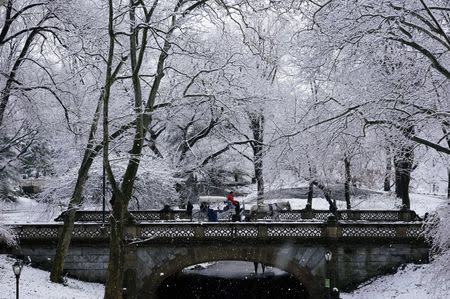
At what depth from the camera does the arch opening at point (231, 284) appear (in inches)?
1053

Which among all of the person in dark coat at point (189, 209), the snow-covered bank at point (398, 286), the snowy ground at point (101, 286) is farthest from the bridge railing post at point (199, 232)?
the snow-covered bank at point (398, 286)

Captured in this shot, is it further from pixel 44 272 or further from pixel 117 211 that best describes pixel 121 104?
pixel 117 211

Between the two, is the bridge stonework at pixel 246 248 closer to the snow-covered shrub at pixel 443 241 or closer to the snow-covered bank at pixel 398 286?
the snow-covered bank at pixel 398 286

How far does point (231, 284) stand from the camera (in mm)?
29156

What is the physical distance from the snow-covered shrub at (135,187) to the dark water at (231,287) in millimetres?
4459

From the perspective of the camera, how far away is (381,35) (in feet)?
34.2

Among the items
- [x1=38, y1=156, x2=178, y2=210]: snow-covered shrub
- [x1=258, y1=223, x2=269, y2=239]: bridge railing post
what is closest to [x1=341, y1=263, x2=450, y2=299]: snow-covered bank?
[x1=258, y1=223, x2=269, y2=239]: bridge railing post

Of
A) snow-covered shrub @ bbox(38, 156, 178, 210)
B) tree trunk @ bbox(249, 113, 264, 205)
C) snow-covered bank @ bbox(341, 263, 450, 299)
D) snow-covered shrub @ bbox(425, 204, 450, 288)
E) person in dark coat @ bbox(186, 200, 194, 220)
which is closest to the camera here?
snow-covered shrub @ bbox(425, 204, 450, 288)

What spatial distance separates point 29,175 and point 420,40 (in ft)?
189

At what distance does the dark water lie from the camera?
87.1 feet

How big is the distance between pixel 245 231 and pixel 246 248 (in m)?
0.68

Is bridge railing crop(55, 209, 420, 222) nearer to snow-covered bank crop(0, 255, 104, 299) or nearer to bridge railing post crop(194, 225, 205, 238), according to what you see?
bridge railing post crop(194, 225, 205, 238)

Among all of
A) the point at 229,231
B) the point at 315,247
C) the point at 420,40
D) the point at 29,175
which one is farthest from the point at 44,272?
the point at 29,175

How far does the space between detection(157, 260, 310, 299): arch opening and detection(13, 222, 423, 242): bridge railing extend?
252 cm
